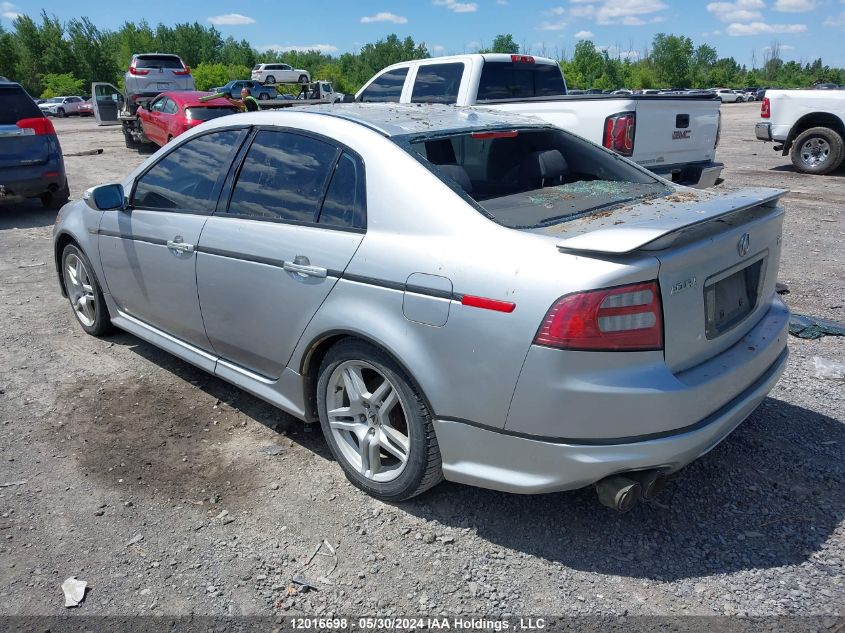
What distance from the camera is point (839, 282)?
6156 mm

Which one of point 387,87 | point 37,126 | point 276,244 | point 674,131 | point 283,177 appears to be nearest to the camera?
point 276,244

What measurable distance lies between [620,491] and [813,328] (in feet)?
10.8

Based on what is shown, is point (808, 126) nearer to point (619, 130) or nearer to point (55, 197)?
point (619, 130)

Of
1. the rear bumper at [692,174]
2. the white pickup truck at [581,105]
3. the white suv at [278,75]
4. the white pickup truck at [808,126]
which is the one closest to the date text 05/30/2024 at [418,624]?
the white pickup truck at [581,105]

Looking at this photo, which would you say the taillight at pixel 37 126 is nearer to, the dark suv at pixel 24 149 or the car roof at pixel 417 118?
the dark suv at pixel 24 149

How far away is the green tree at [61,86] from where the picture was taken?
60.4 metres

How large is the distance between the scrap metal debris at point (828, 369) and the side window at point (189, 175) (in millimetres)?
3804

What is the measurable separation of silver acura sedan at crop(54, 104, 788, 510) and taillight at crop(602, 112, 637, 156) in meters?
2.72

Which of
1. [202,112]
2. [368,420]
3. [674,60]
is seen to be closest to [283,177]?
[368,420]

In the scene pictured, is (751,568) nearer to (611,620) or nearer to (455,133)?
(611,620)

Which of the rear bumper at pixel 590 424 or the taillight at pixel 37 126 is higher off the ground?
the taillight at pixel 37 126

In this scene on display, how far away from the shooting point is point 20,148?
955cm

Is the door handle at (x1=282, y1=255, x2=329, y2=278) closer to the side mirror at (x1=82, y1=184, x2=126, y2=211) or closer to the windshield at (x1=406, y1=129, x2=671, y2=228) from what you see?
the windshield at (x1=406, y1=129, x2=671, y2=228)

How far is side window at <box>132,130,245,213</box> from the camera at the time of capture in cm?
377
